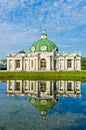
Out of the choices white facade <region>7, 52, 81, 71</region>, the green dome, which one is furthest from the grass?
the green dome

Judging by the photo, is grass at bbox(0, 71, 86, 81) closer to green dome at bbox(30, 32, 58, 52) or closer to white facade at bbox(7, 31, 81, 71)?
white facade at bbox(7, 31, 81, 71)

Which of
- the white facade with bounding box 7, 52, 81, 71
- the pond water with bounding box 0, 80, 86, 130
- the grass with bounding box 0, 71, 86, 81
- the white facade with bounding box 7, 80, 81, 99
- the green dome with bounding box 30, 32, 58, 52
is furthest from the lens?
the green dome with bounding box 30, 32, 58, 52

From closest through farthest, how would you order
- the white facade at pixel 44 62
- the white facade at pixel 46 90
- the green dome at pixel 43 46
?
the white facade at pixel 46 90
the white facade at pixel 44 62
the green dome at pixel 43 46

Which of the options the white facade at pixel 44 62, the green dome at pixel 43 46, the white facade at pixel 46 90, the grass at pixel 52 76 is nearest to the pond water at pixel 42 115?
the white facade at pixel 46 90

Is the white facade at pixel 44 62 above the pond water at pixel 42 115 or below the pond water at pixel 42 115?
above

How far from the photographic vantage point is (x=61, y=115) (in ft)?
69.4

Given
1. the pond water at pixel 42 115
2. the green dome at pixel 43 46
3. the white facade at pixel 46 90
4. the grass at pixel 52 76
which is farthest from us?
the green dome at pixel 43 46

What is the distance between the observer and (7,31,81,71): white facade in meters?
82.2

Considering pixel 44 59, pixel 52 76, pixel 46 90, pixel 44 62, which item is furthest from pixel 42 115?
pixel 44 62

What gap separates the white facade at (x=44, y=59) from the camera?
82.2m

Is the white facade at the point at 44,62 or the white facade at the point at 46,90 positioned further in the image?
the white facade at the point at 44,62

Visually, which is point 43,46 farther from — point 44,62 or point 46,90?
point 46,90

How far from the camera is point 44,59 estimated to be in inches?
3260

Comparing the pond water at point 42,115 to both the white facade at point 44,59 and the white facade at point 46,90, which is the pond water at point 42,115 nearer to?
the white facade at point 46,90
